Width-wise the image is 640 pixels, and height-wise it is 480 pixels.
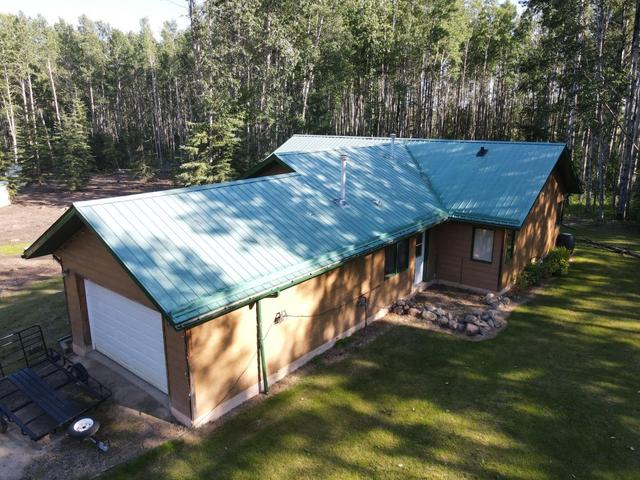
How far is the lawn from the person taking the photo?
8.08 metres

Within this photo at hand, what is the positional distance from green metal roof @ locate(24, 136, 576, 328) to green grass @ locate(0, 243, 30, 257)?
51.7 ft

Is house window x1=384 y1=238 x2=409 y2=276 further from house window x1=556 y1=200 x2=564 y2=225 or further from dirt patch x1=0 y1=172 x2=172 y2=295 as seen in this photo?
dirt patch x1=0 y1=172 x2=172 y2=295

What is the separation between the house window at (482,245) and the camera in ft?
52.4

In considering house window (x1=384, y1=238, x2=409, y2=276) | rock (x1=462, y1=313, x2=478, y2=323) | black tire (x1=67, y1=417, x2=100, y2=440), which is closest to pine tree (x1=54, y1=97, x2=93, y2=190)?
house window (x1=384, y1=238, x2=409, y2=276)

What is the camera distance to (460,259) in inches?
655

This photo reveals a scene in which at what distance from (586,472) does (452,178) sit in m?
12.1

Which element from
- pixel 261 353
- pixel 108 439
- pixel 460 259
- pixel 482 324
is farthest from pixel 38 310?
pixel 460 259

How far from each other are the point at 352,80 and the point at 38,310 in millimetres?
40321

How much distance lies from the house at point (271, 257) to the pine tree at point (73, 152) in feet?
110

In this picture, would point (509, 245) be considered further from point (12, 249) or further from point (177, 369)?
point (12, 249)

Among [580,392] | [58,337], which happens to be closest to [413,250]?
[580,392]

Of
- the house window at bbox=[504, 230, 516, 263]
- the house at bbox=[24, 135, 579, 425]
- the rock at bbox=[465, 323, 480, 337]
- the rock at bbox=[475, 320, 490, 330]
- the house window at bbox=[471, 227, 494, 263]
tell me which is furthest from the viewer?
the house window at bbox=[471, 227, 494, 263]

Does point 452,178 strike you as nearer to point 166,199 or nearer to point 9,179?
point 166,199

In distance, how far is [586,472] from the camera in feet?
26.0
